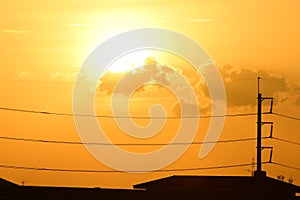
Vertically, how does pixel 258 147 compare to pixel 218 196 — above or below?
above

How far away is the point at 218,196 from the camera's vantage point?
197 ft

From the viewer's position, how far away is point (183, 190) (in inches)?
2327

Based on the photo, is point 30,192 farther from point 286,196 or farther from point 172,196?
point 286,196

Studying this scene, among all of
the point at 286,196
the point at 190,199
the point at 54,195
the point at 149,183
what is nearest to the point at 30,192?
the point at 54,195

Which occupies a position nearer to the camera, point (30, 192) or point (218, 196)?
point (30, 192)

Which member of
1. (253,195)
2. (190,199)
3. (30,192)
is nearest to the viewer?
(30,192)

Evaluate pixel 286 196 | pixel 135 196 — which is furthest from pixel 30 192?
pixel 286 196

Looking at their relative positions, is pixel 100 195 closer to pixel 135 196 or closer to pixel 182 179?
pixel 135 196

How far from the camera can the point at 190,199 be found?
5794 centimetres

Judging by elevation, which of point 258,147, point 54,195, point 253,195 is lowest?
point 54,195

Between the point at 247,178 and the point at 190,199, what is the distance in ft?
37.6

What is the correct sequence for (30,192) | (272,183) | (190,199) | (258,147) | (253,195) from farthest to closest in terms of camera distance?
(258,147)
(272,183)
(253,195)
(190,199)
(30,192)

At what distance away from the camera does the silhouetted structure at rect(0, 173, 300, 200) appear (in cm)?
5458

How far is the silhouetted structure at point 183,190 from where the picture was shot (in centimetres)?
5458
